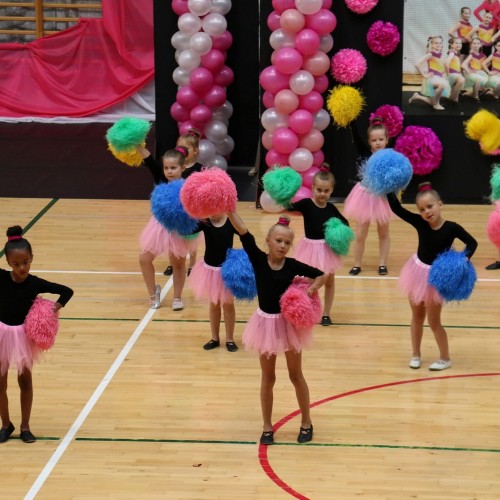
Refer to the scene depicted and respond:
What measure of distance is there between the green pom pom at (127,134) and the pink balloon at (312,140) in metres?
3.01

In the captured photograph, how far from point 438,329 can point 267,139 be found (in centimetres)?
463

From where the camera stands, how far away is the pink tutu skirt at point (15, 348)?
599 cm

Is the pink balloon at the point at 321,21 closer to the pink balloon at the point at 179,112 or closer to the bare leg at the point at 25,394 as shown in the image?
the pink balloon at the point at 179,112

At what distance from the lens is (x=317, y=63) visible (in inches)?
436

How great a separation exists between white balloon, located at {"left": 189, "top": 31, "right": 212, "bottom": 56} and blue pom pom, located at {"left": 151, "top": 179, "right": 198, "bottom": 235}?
4.19 m

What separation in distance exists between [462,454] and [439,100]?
21.0 feet

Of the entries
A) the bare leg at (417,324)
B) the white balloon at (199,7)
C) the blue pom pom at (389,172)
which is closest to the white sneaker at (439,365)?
the bare leg at (417,324)

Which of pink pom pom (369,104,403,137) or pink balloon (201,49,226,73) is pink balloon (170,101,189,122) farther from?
pink pom pom (369,104,403,137)

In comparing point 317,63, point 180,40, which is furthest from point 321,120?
point 180,40

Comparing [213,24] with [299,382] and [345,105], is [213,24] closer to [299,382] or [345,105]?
[345,105]

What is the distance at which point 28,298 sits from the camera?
6043 millimetres

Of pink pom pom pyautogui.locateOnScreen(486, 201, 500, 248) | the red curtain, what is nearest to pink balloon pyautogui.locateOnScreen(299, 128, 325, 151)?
pink pom pom pyautogui.locateOnScreen(486, 201, 500, 248)

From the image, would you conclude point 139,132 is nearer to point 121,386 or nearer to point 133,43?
point 121,386

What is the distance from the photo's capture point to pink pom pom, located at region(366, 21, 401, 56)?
36.9 feet
